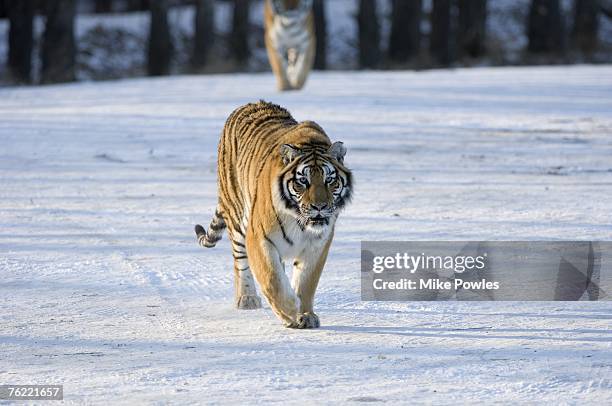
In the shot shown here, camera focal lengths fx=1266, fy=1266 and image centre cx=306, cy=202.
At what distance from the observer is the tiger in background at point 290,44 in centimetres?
1884

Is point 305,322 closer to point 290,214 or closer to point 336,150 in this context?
point 290,214

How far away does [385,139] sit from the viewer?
1352 cm

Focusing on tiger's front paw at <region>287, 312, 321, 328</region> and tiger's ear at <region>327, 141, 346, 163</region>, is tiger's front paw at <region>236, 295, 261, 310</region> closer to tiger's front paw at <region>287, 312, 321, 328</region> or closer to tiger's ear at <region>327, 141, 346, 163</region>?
tiger's front paw at <region>287, 312, 321, 328</region>

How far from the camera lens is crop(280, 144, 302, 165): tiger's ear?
→ 588 centimetres

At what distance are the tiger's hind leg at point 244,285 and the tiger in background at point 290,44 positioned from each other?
39.9 feet

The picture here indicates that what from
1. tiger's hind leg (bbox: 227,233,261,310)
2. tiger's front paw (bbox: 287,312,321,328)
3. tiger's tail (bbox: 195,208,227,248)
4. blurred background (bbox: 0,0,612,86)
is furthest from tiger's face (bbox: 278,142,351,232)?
blurred background (bbox: 0,0,612,86)

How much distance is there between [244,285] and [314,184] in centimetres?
106

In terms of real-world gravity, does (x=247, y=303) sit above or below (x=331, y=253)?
above

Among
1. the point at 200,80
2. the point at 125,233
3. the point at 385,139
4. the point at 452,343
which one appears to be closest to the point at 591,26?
the point at 200,80

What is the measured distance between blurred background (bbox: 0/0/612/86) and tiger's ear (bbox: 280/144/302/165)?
19.9m

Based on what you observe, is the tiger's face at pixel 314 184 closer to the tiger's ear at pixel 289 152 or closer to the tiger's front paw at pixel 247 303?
the tiger's ear at pixel 289 152

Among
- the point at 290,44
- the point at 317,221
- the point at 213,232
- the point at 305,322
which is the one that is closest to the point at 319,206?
the point at 317,221

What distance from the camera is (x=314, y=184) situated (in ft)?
19.0

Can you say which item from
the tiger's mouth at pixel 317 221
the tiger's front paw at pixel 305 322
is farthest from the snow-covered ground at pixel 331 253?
the tiger's mouth at pixel 317 221
